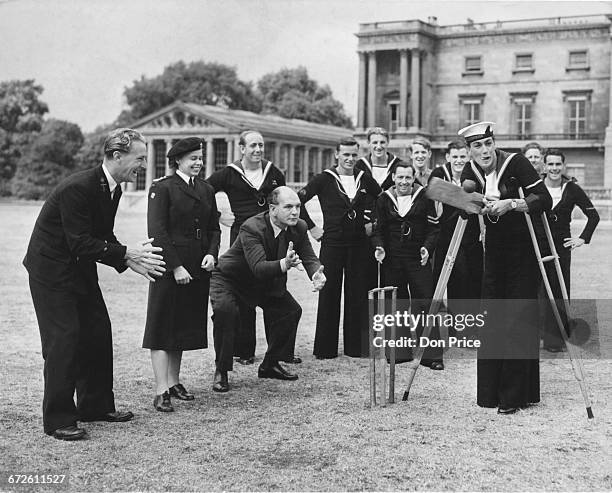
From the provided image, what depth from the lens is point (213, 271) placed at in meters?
7.97

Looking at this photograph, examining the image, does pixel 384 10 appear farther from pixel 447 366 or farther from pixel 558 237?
pixel 447 366

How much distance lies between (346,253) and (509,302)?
264 centimetres

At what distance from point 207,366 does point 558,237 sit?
3887mm

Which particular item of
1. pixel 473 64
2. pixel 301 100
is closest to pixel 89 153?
pixel 301 100

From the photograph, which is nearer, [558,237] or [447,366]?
[447,366]

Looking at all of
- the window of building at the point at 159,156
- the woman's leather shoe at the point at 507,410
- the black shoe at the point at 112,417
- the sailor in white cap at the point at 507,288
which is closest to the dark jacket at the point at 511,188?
the sailor in white cap at the point at 507,288

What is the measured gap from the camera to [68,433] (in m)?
6.05

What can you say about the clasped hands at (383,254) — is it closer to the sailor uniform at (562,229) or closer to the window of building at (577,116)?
the sailor uniform at (562,229)

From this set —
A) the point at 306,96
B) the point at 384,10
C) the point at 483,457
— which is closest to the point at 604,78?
the point at 306,96

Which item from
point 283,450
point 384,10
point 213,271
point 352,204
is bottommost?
point 283,450

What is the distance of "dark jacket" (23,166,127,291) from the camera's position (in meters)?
6.17

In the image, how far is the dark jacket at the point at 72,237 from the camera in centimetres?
617

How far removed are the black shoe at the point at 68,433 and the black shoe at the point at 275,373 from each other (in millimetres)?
2315

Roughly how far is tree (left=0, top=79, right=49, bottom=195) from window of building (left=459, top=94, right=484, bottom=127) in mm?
28505
